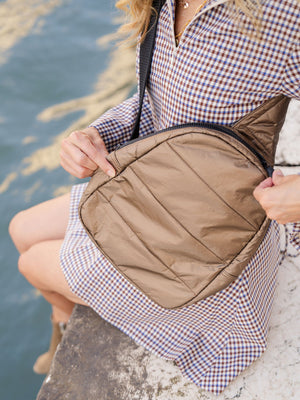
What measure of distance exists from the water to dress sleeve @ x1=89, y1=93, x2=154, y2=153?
1.47 m

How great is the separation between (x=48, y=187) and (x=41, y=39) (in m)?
1.65

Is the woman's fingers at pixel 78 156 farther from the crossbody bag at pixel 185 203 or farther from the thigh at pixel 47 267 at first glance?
the thigh at pixel 47 267

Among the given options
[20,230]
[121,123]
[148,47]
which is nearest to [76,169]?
[121,123]

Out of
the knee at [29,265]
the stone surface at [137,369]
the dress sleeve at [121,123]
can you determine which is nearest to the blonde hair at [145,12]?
the dress sleeve at [121,123]

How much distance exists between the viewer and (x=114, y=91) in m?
3.75

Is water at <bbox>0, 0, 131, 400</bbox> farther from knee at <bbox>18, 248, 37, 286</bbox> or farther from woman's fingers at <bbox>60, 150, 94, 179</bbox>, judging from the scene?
woman's fingers at <bbox>60, 150, 94, 179</bbox>

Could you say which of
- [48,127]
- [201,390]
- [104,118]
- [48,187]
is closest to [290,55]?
[104,118]

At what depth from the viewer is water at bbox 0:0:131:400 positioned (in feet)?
8.09

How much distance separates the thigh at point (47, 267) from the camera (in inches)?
60.0

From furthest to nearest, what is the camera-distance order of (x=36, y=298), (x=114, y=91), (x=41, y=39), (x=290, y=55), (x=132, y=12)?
(x=41, y=39), (x=114, y=91), (x=36, y=298), (x=132, y=12), (x=290, y=55)

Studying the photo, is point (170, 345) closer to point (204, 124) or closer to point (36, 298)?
point (204, 124)

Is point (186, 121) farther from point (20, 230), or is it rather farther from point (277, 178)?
point (20, 230)

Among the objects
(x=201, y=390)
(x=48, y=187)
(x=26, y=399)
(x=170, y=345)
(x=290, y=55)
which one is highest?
(x=290, y=55)

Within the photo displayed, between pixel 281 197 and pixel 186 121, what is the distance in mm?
303
